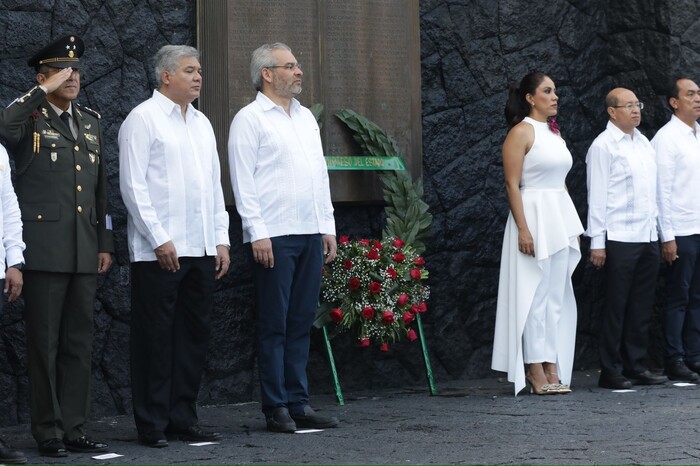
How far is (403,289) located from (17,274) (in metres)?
2.86

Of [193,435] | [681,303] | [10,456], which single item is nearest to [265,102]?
[193,435]

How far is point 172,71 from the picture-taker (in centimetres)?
673

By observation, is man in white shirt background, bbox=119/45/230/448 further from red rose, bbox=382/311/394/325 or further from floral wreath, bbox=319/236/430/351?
red rose, bbox=382/311/394/325

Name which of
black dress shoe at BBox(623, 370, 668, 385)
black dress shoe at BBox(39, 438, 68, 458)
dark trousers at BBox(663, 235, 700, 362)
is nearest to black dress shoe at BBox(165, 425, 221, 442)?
black dress shoe at BBox(39, 438, 68, 458)

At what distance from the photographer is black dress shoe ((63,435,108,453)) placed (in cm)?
631

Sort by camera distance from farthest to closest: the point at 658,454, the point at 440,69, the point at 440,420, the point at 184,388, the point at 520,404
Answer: the point at 440,69 → the point at 520,404 → the point at 440,420 → the point at 184,388 → the point at 658,454

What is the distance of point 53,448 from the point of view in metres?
6.21

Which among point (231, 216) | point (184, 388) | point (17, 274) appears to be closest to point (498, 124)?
point (231, 216)

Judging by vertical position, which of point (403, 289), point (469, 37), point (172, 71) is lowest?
point (403, 289)

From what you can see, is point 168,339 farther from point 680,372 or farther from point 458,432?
point 680,372

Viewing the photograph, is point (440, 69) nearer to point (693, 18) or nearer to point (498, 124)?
point (498, 124)

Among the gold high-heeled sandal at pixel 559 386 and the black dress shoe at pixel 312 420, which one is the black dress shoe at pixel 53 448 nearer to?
the black dress shoe at pixel 312 420

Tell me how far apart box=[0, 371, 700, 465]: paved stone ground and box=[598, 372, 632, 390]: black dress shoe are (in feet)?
0.30

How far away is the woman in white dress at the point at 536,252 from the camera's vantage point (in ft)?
27.6
